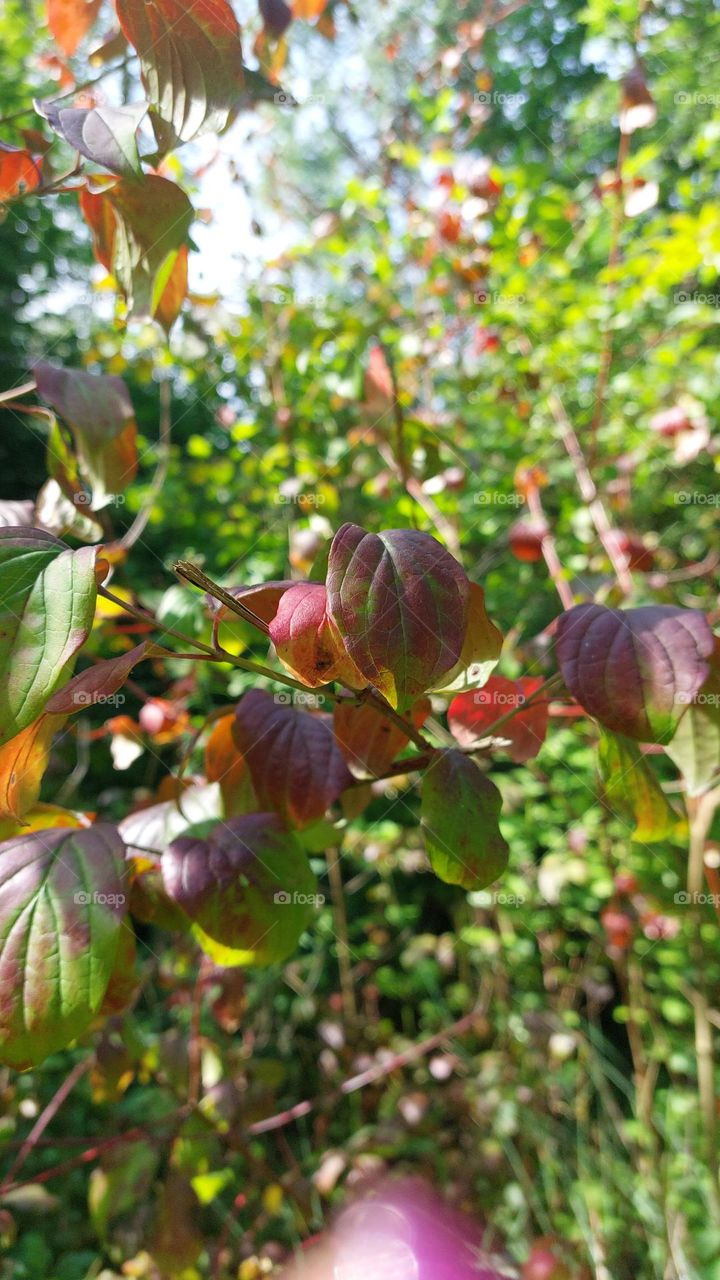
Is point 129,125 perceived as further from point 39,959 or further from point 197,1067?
point 197,1067

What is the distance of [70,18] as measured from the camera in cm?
86

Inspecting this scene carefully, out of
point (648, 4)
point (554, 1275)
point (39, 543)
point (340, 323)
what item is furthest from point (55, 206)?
point (554, 1275)

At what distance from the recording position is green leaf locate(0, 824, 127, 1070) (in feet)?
1.62

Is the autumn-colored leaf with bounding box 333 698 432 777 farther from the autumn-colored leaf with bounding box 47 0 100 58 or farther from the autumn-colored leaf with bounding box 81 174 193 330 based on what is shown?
the autumn-colored leaf with bounding box 47 0 100 58

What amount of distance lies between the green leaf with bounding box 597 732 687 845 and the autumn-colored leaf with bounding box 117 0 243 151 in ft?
1.96

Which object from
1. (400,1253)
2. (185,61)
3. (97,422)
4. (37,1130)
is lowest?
(37,1130)

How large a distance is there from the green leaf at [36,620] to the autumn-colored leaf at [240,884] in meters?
0.23

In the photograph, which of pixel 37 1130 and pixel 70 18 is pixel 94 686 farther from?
pixel 37 1130

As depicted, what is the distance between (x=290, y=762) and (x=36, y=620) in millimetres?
273

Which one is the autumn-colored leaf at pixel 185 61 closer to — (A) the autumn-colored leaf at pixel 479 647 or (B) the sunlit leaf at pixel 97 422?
(B) the sunlit leaf at pixel 97 422

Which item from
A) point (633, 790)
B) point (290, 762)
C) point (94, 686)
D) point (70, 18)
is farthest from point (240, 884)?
point (70, 18)

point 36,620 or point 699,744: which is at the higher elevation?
point 36,620

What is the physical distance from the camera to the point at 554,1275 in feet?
3.54

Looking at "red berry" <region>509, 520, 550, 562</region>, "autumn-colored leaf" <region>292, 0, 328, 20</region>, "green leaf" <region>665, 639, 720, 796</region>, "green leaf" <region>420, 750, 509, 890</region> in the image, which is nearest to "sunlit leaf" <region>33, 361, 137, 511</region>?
"green leaf" <region>420, 750, 509, 890</region>
